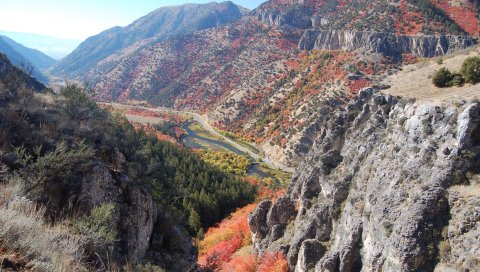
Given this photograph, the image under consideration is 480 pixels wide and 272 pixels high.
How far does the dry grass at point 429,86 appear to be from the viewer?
26.4 meters

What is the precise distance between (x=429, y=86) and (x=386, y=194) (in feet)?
40.0

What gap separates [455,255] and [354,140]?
664 inches

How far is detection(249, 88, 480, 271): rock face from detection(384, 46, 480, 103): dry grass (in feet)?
5.42

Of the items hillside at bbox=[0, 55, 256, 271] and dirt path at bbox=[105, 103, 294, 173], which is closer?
hillside at bbox=[0, 55, 256, 271]

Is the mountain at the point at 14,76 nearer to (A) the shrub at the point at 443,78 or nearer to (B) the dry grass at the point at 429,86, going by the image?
(B) the dry grass at the point at 429,86

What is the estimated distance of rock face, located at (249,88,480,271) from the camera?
21.7 m

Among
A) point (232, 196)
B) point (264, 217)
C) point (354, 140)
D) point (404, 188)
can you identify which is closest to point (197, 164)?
point (232, 196)

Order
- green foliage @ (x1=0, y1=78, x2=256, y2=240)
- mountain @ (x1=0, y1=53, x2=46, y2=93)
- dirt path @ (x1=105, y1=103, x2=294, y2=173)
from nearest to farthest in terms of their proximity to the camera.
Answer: green foliage @ (x1=0, y1=78, x2=256, y2=240)
mountain @ (x1=0, y1=53, x2=46, y2=93)
dirt path @ (x1=105, y1=103, x2=294, y2=173)

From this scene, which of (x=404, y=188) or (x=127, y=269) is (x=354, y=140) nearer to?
(x=404, y=188)

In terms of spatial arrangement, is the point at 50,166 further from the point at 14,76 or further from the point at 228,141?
the point at 228,141

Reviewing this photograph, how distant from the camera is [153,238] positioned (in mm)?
26844

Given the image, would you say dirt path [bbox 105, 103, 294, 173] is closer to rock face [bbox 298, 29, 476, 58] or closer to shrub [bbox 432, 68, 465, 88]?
rock face [bbox 298, 29, 476, 58]

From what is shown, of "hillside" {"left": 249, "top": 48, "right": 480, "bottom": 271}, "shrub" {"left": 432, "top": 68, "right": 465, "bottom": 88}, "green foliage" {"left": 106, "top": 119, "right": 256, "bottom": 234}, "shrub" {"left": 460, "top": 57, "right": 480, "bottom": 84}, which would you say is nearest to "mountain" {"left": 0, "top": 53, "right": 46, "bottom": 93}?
"green foliage" {"left": 106, "top": 119, "right": 256, "bottom": 234}

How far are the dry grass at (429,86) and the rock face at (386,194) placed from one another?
1651mm
